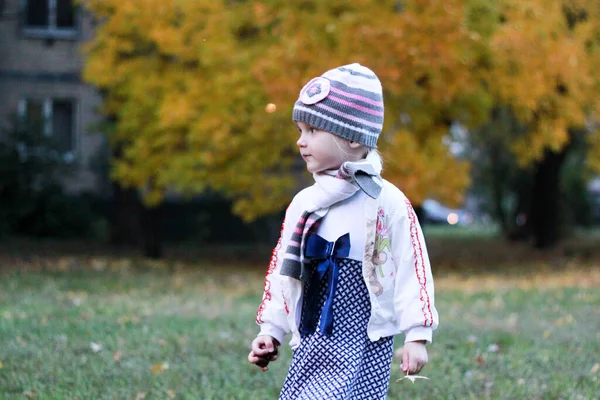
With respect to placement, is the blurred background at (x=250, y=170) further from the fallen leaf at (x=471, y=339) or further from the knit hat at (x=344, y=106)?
the knit hat at (x=344, y=106)

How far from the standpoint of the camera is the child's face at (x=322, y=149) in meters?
3.17

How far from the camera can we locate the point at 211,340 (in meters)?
7.05

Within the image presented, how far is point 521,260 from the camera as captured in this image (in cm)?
1848

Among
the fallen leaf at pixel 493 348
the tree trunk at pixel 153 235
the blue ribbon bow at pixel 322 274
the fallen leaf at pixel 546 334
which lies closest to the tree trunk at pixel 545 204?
the tree trunk at pixel 153 235

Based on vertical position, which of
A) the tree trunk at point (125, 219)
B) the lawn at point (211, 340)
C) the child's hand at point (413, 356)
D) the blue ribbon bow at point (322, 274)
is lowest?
the tree trunk at point (125, 219)

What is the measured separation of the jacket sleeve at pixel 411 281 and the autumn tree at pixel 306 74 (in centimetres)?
897

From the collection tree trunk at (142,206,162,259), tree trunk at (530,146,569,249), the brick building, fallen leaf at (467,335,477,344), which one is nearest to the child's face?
fallen leaf at (467,335,477,344)

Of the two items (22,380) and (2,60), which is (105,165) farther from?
(22,380)

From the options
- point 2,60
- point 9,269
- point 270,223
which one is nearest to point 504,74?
point 9,269

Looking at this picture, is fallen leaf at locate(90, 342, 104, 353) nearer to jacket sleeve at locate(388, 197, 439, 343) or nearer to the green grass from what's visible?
the green grass

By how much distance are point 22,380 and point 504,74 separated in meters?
9.73

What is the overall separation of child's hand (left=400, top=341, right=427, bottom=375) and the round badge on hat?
0.85 metres

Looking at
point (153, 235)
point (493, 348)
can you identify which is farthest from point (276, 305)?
point (153, 235)

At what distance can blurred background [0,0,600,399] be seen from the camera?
627cm
